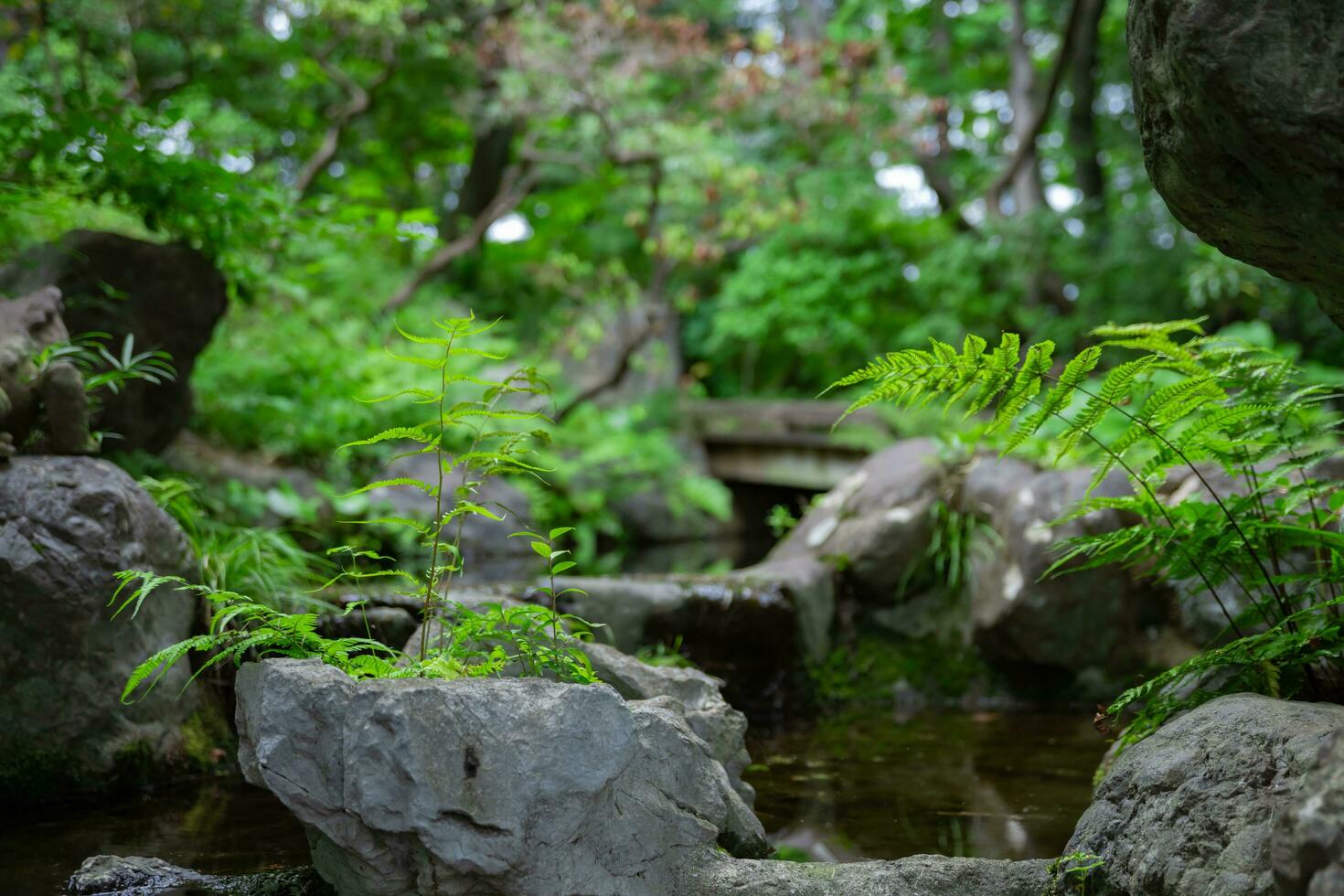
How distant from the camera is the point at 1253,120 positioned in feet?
6.98

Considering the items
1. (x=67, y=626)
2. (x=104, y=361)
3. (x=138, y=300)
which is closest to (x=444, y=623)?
(x=67, y=626)

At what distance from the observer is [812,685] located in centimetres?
595

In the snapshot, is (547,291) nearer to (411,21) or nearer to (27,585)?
(411,21)

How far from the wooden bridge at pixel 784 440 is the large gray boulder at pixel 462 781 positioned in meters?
8.34

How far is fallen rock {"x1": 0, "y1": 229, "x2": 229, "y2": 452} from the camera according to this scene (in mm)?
5141

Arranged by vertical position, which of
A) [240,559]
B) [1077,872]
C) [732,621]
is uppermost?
[240,559]

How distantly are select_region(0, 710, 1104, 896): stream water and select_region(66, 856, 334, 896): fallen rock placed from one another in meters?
0.09

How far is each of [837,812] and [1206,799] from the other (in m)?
1.65

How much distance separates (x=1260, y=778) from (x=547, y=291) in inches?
546

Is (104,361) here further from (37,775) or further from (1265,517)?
(1265,517)

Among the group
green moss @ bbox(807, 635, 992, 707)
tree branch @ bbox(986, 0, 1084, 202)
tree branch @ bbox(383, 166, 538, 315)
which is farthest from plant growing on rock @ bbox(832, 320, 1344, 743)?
tree branch @ bbox(383, 166, 538, 315)

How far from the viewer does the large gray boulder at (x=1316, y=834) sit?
168cm

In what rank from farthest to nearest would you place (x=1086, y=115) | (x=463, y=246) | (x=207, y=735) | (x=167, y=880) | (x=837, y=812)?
(x=463, y=246) < (x=1086, y=115) < (x=207, y=735) < (x=837, y=812) < (x=167, y=880)

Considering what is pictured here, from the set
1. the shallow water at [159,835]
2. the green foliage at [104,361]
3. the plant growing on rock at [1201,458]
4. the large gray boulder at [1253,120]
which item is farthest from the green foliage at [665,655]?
the large gray boulder at [1253,120]
